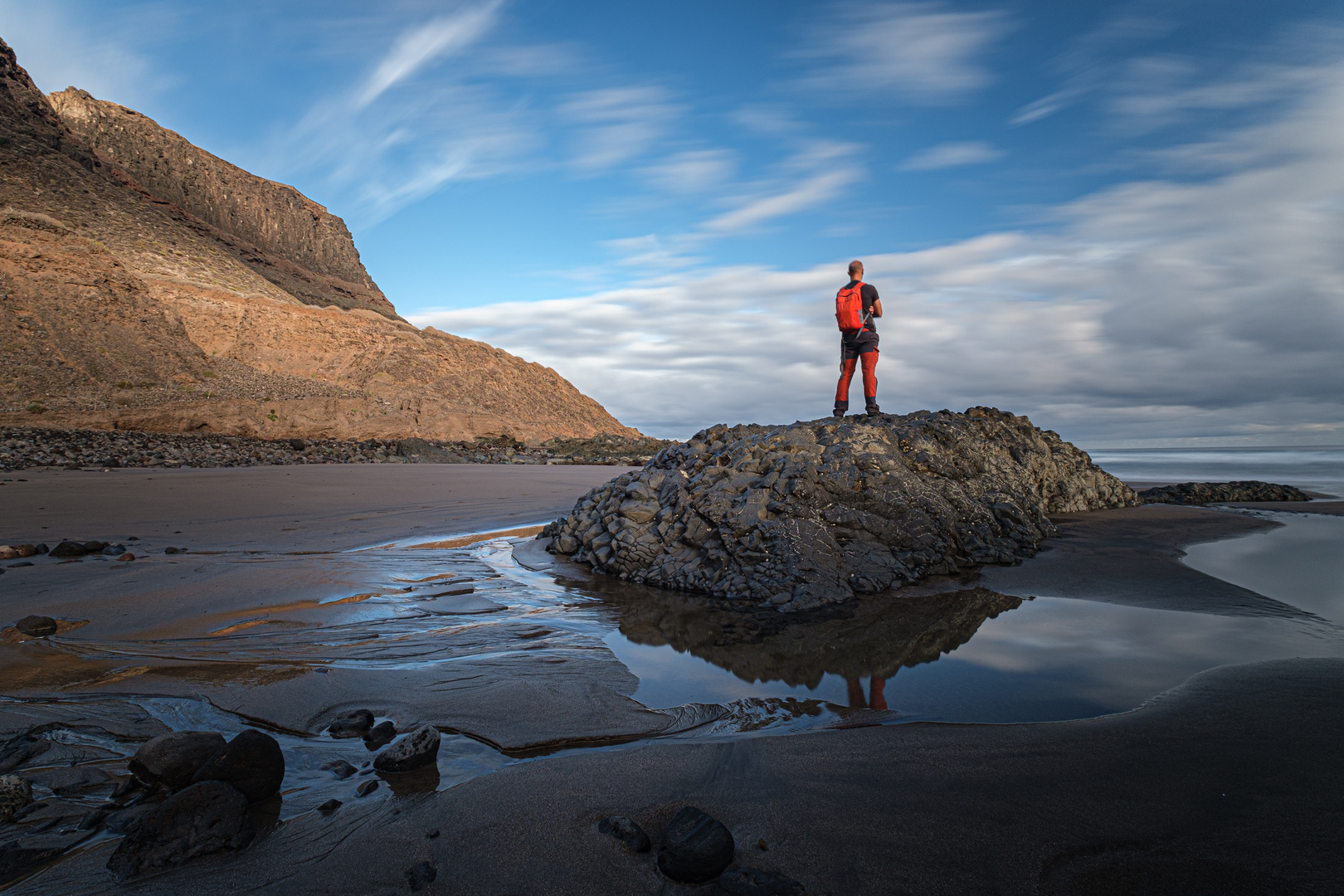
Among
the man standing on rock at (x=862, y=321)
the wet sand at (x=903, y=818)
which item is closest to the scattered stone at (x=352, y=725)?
the wet sand at (x=903, y=818)

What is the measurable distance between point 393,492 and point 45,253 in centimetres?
2165

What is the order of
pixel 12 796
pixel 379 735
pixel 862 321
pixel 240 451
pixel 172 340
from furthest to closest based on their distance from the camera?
1. pixel 172 340
2. pixel 240 451
3. pixel 862 321
4. pixel 379 735
5. pixel 12 796

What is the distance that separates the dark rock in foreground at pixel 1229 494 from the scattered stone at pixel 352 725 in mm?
10291

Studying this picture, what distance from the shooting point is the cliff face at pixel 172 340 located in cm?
1870

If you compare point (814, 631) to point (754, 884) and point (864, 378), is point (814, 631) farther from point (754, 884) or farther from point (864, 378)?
point (864, 378)

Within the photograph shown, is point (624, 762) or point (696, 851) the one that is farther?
point (624, 762)

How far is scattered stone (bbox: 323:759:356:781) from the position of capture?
1854mm

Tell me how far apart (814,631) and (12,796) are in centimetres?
309

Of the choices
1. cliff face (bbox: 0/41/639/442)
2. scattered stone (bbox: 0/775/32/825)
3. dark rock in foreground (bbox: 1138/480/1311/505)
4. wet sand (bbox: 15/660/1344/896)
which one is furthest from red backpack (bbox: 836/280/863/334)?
cliff face (bbox: 0/41/639/442)

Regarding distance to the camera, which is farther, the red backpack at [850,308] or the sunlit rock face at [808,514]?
the red backpack at [850,308]

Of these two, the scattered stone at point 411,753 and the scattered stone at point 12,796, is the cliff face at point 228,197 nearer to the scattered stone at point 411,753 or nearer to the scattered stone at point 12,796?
the scattered stone at point 12,796

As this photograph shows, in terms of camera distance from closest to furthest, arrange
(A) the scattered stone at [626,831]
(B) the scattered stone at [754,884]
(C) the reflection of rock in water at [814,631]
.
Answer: (B) the scattered stone at [754,884] → (A) the scattered stone at [626,831] → (C) the reflection of rock in water at [814,631]

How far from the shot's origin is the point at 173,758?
1.74 meters

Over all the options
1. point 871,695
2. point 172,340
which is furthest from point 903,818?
point 172,340
